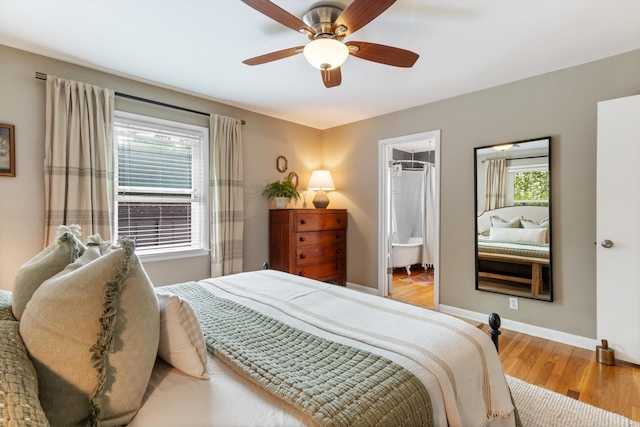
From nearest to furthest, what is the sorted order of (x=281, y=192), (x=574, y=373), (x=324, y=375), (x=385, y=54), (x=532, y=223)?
(x=324, y=375)
(x=385, y=54)
(x=574, y=373)
(x=532, y=223)
(x=281, y=192)

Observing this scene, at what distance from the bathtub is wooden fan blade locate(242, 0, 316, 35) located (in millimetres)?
3954

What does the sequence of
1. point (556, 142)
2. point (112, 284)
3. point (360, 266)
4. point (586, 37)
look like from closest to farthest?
point (112, 284) → point (586, 37) → point (556, 142) → point (360, 266)

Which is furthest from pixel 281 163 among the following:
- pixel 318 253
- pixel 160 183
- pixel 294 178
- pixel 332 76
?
pixel 332 76

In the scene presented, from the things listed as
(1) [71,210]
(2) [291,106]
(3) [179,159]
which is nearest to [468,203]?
(2) [291,106]

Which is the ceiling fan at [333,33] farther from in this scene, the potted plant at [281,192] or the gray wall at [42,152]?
the potted plant at [281,192]

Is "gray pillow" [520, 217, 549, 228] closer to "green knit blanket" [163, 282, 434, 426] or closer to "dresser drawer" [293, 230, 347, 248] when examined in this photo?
"dresser drawer" [293, 230, 347, 248]

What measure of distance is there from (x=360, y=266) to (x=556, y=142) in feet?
8.59

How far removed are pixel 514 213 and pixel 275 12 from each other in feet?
9.02

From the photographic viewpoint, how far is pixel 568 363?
2371mm

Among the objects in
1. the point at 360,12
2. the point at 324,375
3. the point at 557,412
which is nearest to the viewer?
the point at 324,375

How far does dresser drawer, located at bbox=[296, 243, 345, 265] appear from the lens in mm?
3811

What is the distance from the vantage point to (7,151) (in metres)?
2.32

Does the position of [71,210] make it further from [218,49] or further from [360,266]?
[360,266]

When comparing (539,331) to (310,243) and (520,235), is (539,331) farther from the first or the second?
(310,243)
